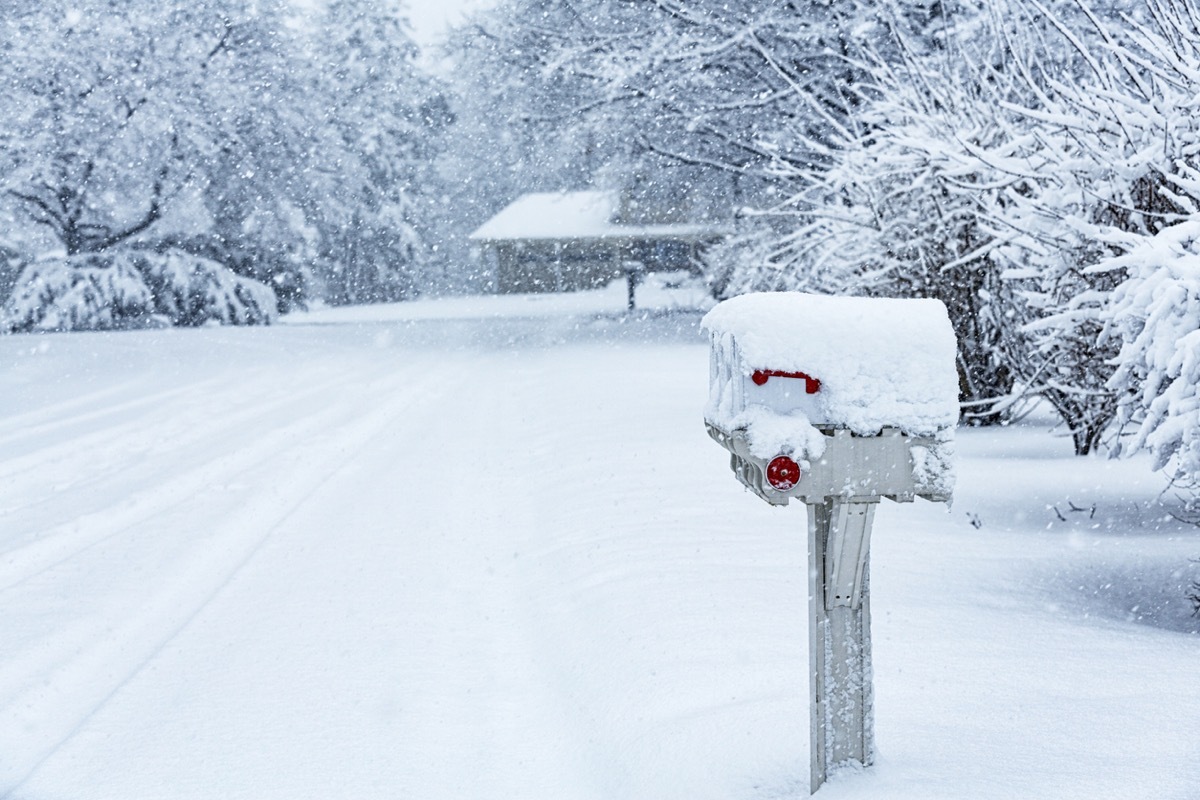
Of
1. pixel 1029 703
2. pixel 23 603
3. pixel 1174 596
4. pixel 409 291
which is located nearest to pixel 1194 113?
pixel 1174 596

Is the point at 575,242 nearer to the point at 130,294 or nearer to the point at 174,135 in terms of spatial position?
the point at 174,135

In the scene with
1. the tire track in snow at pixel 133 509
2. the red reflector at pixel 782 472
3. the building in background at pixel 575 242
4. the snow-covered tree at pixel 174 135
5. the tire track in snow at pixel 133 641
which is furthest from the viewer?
the building in background at pixel 575 242

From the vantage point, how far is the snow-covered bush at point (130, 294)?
104 ft

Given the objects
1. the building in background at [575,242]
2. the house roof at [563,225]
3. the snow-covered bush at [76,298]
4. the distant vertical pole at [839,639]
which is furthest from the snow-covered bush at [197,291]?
the distant vertical pole at [839,639]

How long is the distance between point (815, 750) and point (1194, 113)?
3.95 meters

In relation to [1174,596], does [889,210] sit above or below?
above

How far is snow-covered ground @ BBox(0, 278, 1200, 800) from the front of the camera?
3676 millimetres

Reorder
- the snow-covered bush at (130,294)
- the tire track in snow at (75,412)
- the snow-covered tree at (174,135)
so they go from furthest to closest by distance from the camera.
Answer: the snow-covered bush at (130,294) < the snow-covered tree at (174,135) < the tire track in snow at (75,412)

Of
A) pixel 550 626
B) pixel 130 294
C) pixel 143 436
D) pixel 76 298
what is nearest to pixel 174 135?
pixel 130 294

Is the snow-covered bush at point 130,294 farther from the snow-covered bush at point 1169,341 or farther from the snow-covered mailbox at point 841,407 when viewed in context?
the snow-covered mailbox at point 841,407

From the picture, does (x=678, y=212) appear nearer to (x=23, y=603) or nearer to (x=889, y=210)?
(x=889, y=210)

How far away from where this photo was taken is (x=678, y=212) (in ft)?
138

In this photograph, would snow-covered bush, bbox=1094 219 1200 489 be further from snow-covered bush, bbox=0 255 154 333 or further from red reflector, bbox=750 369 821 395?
snow-covered bush, bbox=0 255 154 333

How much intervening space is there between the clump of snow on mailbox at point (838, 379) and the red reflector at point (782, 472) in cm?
2
